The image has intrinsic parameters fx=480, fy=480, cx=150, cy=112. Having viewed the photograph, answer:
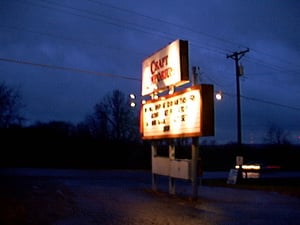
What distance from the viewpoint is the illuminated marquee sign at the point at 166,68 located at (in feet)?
62.3

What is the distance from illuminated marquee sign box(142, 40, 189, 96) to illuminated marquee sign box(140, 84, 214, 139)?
23.4 inches

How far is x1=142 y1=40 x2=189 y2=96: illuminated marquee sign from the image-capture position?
18984 mm

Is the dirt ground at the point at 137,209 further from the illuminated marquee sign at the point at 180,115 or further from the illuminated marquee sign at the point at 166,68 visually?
the illuminated marquee sign at the point at 166,68

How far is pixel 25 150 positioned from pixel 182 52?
4013cm

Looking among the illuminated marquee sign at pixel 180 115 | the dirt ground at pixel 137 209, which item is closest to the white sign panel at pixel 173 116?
the illuminated marquee sign at pixel 180 115

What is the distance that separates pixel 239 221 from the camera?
42.3 ft

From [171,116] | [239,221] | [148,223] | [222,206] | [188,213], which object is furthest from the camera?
[171,116]

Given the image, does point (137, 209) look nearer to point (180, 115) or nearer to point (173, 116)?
point (180, 115)

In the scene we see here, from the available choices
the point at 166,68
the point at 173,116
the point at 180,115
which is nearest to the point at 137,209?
the point at 180,115

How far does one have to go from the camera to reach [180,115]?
62.3 ft

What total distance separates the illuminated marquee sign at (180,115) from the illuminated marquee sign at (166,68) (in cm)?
59

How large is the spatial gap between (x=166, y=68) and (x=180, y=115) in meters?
2.49

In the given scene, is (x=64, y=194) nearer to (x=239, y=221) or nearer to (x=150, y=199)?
Result: (x=150, y=199)

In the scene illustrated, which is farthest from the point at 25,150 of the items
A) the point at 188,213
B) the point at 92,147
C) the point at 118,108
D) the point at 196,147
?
the point at 188,213
